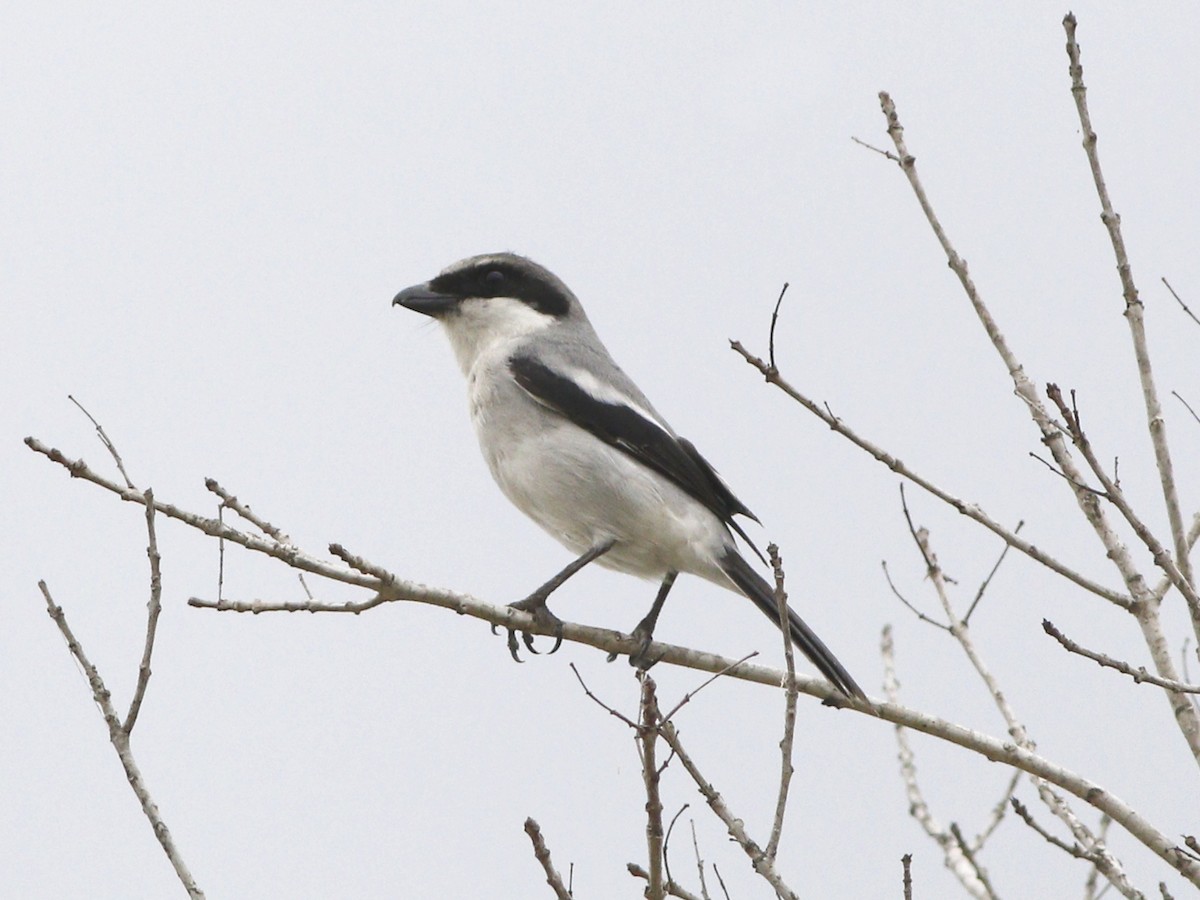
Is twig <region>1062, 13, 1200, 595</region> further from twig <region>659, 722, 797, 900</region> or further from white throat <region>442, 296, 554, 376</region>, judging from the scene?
white throat <region>442, 296, 554, 376</region>

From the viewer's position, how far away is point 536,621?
14.6 ft

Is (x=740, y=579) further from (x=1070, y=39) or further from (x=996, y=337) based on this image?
(x=1070, y=39)

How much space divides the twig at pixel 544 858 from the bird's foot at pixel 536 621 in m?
1.45

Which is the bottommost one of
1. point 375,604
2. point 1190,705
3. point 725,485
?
point 375,604

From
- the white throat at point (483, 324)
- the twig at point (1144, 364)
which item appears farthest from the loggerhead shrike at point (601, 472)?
the twig at point (1144, 364)

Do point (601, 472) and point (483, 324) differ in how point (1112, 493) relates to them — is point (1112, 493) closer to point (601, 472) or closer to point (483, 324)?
point (601, 472)

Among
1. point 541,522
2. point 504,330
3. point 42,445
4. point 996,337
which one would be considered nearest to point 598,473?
point 541,522

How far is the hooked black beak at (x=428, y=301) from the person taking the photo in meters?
5.88

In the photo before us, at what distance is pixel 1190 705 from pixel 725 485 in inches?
74.8

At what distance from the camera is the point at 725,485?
5.30 metres

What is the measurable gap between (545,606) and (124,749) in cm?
167

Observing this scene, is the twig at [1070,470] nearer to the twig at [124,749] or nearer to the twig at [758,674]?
the twig at [758,674]

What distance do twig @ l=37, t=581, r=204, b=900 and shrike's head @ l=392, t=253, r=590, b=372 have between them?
257 centimetres

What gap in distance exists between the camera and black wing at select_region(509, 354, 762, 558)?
16.9ft
